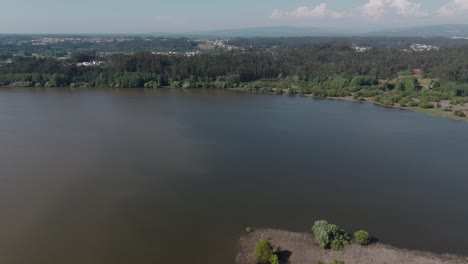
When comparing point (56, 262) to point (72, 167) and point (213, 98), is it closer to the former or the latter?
point (72, 167)

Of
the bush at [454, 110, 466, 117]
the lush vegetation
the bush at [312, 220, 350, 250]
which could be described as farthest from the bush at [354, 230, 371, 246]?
the bush at [454, 110, 466, 117]

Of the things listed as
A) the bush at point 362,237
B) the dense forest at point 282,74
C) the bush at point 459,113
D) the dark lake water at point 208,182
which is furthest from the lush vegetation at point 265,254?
the dense forest at point 282,74

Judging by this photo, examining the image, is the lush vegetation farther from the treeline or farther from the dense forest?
the treeline

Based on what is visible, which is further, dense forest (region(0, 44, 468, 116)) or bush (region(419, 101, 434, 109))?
dense forest (region(0, 44, 468, 116))

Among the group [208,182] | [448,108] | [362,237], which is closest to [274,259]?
[362,237]

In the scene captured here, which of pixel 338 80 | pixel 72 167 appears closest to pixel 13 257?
pixel 72 167
